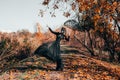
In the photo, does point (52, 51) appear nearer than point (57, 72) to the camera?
No

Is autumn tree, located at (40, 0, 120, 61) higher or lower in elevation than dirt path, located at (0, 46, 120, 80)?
higher

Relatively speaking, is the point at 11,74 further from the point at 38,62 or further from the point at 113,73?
the point at 113,73

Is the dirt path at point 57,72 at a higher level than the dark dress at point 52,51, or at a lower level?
lower

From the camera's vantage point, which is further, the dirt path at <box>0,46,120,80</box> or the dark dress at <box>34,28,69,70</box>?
the dark dress at <box>34,28,69,70</box>

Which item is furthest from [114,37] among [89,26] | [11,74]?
[11,74]

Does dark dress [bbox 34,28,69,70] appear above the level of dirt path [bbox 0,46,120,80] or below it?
above

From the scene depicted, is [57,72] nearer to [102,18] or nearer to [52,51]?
[52,51]

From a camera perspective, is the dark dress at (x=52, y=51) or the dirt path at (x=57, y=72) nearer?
the dirt path at (x=57, y=72)

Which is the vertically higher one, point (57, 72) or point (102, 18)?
point (102, 18)

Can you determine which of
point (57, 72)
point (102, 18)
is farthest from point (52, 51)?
point (102, 18)

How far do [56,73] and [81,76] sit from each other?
1306 mm

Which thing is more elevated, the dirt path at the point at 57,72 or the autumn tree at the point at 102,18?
the autumn tree at the point at 102,18

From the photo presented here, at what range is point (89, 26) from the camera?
77.2ft

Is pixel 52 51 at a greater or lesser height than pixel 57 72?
greater
